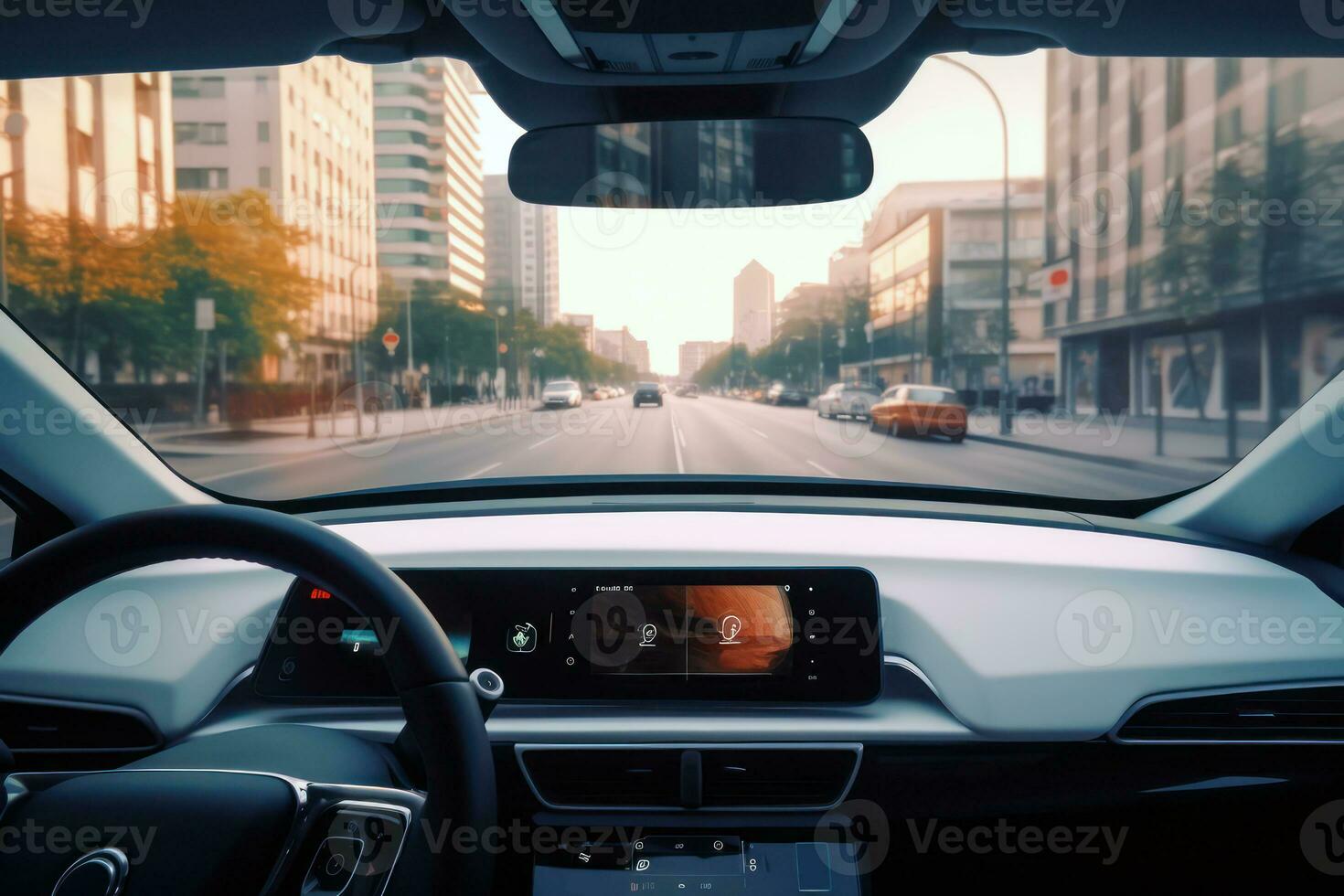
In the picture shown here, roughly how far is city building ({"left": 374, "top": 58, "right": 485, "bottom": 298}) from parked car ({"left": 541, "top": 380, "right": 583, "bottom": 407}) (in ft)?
2.93

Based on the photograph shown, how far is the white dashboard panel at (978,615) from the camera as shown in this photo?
7.00ft

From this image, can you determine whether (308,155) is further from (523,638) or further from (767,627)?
(767,627)

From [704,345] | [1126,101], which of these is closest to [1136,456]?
[704,345]

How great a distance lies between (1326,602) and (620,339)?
252cm

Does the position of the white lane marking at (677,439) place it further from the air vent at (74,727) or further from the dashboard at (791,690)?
the air vent at (74,727)

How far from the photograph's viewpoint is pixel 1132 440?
3.64 metres

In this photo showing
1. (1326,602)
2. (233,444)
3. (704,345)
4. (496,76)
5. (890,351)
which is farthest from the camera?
(890,351)

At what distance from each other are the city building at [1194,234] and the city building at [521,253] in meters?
1.79

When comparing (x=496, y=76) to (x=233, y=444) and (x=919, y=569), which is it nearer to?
(x=919, y=569)

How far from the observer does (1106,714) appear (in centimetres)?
213

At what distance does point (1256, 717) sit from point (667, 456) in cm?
222

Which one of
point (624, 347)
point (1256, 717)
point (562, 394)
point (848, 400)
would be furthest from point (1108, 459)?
point (562, 394)

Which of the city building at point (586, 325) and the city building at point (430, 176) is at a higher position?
the city building at point (430, 176)

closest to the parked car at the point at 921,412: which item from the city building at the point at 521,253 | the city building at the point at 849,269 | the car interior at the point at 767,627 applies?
the city building at the point at 849,269
